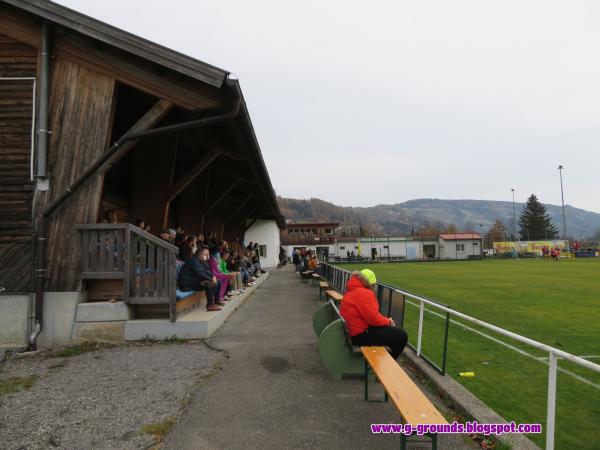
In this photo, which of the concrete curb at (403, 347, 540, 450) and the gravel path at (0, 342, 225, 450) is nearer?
the concrete curb at (403, 347, 540, 450)

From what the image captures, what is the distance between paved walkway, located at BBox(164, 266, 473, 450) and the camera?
343 cm

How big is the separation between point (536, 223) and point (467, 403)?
360 feet

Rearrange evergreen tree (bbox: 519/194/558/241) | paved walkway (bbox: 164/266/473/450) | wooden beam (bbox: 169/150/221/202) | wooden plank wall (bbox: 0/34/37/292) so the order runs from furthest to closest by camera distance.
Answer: evergreen tree (bbox: 519/194/558/241) → wooden beam (bbox: 169/150/221/202) → wooden plank wall (bbox: 0/34/37/292) → paved walkway (bbox: 164/266/473/450)

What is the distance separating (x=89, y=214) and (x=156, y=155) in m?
2.88

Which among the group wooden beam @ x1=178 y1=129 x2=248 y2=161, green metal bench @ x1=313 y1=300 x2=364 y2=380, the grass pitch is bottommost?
the grass pitch

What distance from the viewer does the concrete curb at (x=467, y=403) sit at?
3.30 metres

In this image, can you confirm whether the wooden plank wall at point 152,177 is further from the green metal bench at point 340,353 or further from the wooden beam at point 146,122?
the green metal bench at point 340,353

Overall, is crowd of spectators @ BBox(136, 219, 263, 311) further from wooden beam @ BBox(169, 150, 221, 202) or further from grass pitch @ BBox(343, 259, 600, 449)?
grass pitch @ BBox(343, 259, 600, 449)

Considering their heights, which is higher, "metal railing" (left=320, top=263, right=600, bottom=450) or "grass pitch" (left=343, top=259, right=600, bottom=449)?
"metal railing" (left=320, top=263, right=600, bottom=450)

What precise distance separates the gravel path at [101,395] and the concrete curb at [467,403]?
9.33 ft

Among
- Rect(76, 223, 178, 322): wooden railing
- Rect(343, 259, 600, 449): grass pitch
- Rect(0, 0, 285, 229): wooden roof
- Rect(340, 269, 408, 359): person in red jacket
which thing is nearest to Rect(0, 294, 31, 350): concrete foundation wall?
Rect(76, 223, 178, 322): wooden railing

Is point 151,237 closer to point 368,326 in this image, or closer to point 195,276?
point 195,276

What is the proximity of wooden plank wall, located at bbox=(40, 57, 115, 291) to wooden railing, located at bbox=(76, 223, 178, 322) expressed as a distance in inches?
9.1

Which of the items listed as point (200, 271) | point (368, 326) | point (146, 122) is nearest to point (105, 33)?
point (146, 122)
